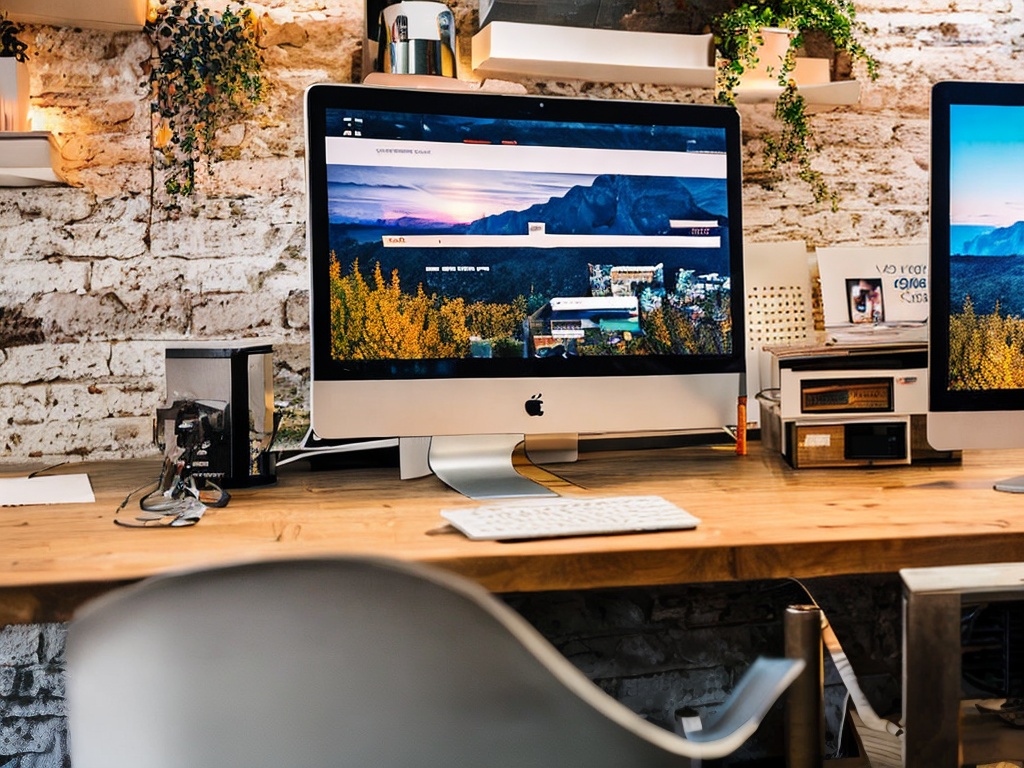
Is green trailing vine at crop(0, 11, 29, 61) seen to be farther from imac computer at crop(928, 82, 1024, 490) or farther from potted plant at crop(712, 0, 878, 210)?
imac computer at crop(928, 82, 1024, 490)

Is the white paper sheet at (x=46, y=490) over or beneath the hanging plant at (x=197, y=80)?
beneath

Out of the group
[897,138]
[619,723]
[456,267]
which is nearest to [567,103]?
[456,267]

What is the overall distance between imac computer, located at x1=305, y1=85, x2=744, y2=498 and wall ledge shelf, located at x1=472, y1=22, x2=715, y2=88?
0.39m

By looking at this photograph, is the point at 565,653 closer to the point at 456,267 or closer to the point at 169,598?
the point at 456,267

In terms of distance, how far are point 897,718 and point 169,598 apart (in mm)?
1652

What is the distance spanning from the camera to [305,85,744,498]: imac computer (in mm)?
1540

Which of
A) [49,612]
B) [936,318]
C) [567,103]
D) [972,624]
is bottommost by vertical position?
[972,624]

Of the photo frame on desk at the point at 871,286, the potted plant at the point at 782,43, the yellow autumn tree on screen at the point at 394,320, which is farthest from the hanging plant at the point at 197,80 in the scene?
the photo frame on desk at the point at 871,286

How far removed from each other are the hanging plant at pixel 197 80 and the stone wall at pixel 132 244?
0.11 feet

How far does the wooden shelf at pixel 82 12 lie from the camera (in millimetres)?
1812

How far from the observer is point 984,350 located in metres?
1.54

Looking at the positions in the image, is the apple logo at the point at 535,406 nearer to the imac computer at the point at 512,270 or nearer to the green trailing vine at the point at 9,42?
the imac computer at the point at 512,270

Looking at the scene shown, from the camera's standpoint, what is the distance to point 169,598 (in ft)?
1.78

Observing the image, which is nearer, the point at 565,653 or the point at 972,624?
the point at 972,624
